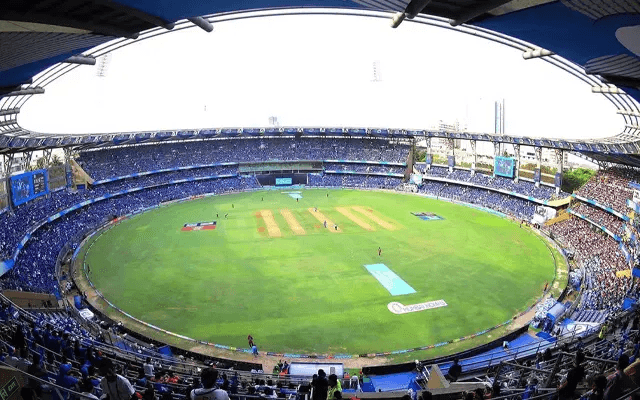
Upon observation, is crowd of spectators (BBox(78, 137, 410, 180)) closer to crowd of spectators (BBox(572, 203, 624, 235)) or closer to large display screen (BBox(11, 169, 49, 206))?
large display screen (BBox(11, 169, 49, 206))

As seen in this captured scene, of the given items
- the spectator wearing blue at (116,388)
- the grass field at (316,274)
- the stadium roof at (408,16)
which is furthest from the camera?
the grass field at (316,274)

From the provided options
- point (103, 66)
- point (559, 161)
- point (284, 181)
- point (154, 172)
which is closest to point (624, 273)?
point (559, 161)

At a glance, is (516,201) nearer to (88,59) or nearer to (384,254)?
(384,254)

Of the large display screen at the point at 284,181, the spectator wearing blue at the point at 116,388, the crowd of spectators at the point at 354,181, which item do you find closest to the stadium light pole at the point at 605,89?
the spectator wearing blue at the point at 116,388

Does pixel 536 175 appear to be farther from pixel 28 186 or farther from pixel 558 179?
pixel 28 186

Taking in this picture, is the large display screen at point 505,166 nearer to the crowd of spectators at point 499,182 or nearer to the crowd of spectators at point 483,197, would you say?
the crowd of spectators at point 499,182

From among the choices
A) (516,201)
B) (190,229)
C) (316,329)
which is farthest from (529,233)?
(190,229)
